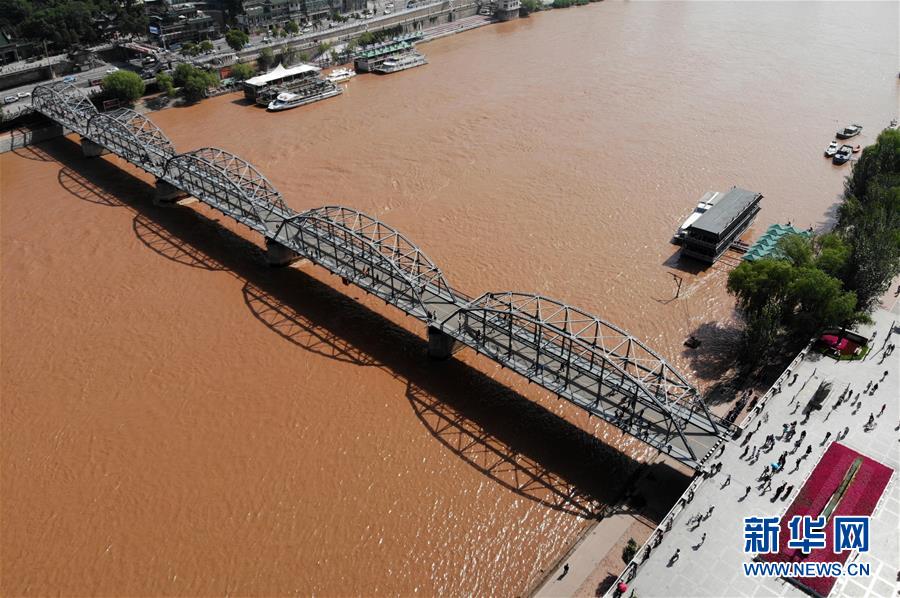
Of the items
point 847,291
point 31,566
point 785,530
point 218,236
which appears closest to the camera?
point 785,530

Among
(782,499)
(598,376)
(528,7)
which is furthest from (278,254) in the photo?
(528,7)

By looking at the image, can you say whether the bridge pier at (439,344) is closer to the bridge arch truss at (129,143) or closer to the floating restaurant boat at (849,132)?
the bridge arch truss at (129,143)

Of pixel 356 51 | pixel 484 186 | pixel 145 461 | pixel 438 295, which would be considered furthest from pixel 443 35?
pixel 145 461

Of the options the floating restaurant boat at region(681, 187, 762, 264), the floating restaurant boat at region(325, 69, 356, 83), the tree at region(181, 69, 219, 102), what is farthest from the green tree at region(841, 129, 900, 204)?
the tree at region(181, 69, 219, 102)

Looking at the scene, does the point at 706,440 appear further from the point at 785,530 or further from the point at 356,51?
the point at 356,51

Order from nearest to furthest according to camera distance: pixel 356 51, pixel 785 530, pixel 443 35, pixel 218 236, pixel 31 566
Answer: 1. pixel 785 530
2. pixel 31 566
3. pixel 218 236
4. pixel 356 51
5. pixel 443 35

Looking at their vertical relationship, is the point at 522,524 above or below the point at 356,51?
below

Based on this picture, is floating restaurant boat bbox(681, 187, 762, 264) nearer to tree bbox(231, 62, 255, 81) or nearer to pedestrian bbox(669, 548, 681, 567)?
pedestrian bbox(669, 548, 681, 567)
